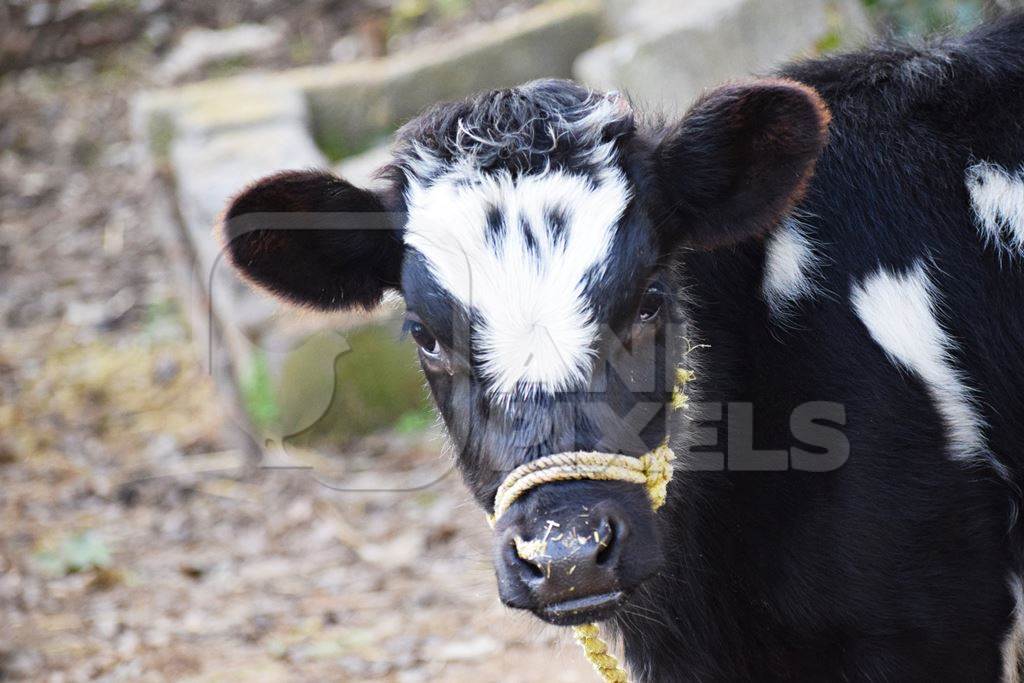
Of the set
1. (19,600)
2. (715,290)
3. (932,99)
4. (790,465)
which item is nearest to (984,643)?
(790,465)

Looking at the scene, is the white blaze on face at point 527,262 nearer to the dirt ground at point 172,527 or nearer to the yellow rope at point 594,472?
the yellow rope at point 594,472

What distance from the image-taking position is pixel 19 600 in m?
4.92

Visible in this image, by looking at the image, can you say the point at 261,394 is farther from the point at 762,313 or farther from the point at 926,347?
the point at 926,347

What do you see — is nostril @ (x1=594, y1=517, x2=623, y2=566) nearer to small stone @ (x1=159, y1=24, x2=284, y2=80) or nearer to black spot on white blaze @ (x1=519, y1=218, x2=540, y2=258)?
black spot on white blaze @ (x1=519, y1=218, x2=540, y2=258)

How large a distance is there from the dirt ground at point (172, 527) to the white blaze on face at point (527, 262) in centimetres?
85

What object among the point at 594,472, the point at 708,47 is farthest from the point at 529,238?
the point at 708,47

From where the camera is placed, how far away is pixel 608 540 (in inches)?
95.6

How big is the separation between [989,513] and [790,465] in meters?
0.50

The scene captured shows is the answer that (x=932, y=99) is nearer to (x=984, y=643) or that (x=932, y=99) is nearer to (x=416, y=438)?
(x=984, y=643)

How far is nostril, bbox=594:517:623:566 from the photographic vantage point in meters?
2.40

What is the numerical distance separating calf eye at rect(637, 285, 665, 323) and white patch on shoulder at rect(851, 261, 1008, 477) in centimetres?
53

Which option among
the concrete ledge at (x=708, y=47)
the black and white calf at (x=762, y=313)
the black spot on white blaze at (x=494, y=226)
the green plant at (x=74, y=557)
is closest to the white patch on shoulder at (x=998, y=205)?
the black and white calf at (x=762, y=313)

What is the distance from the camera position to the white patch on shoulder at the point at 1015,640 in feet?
9.43

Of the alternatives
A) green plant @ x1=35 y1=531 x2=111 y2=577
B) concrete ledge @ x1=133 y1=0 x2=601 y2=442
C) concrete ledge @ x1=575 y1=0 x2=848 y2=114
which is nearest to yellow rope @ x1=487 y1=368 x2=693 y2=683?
A: green plant @ x1=35 y1=531 x2=111 y2=577
